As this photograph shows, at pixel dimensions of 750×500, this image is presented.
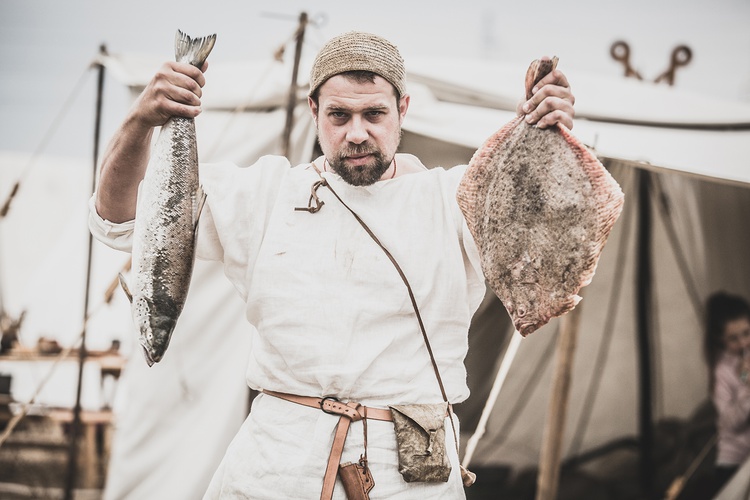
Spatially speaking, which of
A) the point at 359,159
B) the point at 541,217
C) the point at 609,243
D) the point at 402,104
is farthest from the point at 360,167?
the point at 609,243

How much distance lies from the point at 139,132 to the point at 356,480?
1.04m

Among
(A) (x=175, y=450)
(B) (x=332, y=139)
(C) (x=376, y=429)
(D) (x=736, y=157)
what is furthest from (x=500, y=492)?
(B) (x=332, y=139)

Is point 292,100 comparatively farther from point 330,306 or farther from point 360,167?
point 330,306

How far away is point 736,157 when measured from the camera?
3.72 m

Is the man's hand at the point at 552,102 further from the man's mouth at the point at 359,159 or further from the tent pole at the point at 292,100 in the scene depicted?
the tent pole at the point at 292,100

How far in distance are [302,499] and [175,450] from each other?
→ 98.5 inches

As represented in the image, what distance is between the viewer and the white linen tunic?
1.75 metres

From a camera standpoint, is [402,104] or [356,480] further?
[402,104]

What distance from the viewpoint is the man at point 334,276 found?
68.7 inches

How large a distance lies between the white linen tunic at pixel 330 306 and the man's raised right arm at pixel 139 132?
0.07m

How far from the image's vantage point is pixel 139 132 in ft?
5.56

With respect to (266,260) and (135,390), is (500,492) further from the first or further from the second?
(266,260)

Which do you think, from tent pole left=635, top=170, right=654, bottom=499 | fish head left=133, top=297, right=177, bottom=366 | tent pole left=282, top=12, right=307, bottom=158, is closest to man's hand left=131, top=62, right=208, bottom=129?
fish head left=133, top=297, right=177, bottom=366

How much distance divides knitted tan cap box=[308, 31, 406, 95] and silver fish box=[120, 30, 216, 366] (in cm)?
39
